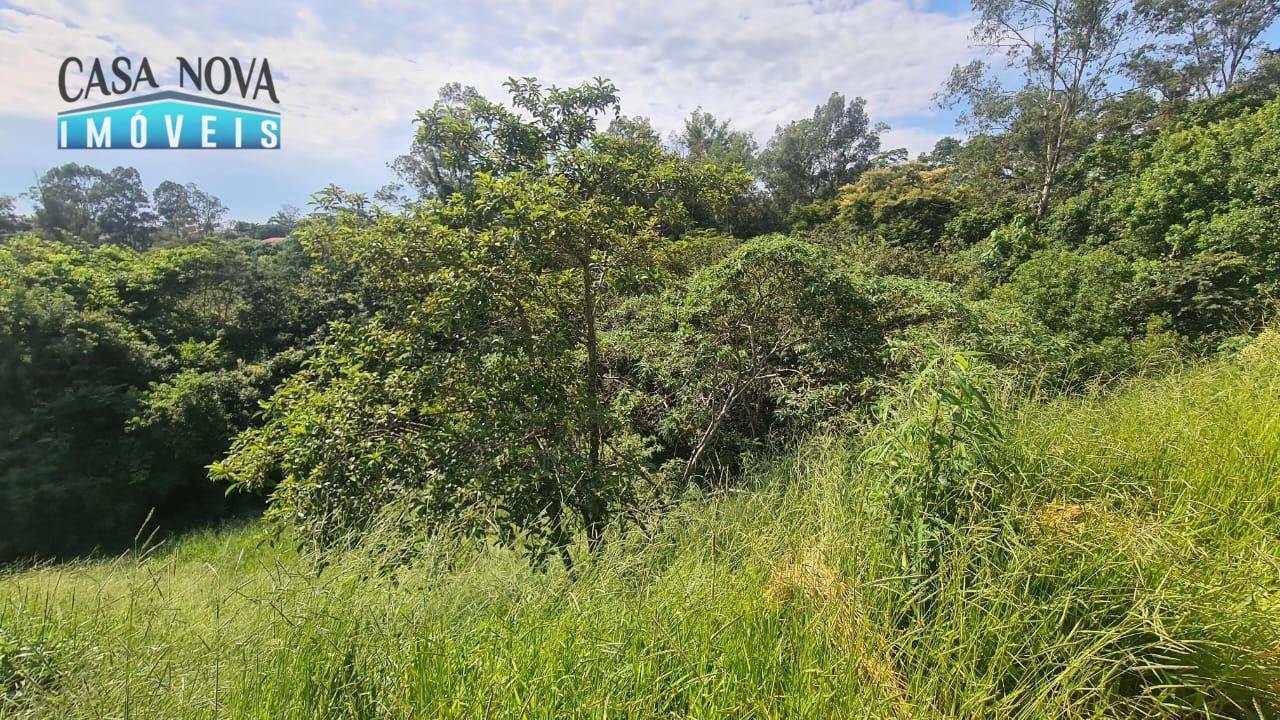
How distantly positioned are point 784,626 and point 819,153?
24.9m

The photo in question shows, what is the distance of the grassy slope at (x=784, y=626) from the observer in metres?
1.14

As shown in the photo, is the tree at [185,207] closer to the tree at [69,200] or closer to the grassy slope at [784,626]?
the tree at [69,200]

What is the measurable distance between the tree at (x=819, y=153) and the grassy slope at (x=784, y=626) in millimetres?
22212

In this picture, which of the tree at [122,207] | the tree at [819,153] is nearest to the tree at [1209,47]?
the tree at [819,153]

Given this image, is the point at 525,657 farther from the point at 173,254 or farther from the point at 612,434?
the point at 173,254

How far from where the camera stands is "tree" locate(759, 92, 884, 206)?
22.3m

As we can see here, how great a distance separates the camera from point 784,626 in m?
1.32

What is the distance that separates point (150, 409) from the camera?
10.6m

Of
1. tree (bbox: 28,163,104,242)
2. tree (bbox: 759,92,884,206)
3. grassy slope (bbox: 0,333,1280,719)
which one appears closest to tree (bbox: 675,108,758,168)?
tree (bbox: 759,92,884,206)

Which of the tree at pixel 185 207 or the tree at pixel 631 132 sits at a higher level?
the tree at pixel 185 207

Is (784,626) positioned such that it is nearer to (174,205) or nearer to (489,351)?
(489,351)

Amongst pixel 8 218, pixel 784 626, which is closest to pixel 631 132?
pixel 784 626

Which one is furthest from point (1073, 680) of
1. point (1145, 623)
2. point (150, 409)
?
point (150, 409)

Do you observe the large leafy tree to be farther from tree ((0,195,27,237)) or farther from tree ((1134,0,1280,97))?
tree ((0,195,27,237))
